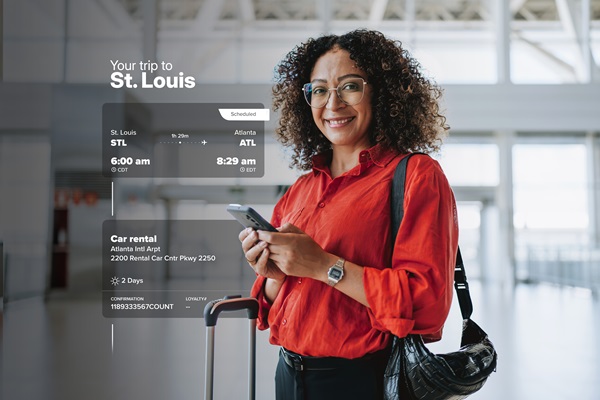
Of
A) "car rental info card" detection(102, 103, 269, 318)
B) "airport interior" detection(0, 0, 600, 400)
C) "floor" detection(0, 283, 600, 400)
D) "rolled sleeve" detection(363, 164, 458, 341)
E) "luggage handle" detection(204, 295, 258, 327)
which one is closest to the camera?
"rolled sleeve" detection(363, 164, 458, 341)

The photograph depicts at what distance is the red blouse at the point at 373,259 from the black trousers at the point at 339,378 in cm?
4

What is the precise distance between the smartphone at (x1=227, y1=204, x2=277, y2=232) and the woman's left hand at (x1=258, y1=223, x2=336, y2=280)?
4 cm

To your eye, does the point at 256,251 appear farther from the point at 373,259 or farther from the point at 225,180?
the point at 225,180

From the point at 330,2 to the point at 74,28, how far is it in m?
4.36

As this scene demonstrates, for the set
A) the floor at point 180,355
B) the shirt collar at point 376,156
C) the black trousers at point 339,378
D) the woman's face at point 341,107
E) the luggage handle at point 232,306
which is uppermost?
the woman's face at point 341,107

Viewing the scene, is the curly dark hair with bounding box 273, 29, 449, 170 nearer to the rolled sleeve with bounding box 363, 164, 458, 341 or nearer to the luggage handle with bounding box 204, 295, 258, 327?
the rolled sleeve with bounding box 363, 164, 458, 341

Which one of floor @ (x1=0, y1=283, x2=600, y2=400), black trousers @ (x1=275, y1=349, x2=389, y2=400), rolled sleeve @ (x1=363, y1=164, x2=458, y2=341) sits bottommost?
floor @ (x1=0, y1=283, x2=600, y2=400)

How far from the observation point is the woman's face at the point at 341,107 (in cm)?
116

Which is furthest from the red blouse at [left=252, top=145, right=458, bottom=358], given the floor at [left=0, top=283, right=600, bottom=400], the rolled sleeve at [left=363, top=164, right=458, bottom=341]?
the floor at [left=0, top=283, right=600, bottom=400]

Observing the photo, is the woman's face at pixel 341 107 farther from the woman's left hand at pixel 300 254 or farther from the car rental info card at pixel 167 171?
the car rental info card at pixel 167 171

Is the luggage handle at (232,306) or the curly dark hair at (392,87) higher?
→ the curly dark hair at (392,87)

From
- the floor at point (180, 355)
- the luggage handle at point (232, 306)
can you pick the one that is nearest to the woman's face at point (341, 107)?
the luggage handle at point (232, 306)

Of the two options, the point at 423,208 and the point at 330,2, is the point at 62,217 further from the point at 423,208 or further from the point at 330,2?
the point at 423,208

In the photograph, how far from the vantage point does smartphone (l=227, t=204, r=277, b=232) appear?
1.06m
